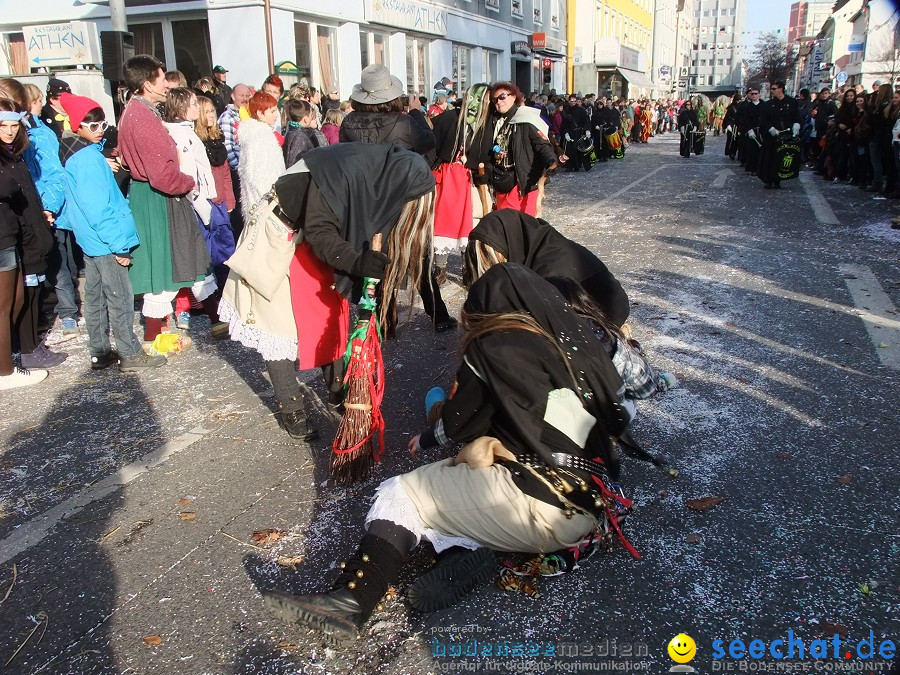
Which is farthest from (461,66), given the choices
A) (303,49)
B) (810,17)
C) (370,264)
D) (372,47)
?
(810,17)

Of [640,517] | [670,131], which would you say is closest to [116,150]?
[640,517]

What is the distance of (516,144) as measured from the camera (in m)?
6.28

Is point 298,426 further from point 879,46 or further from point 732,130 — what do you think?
point 879,46

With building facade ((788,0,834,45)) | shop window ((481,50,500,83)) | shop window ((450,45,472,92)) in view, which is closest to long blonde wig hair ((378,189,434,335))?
shop window ((450,45,472,92))

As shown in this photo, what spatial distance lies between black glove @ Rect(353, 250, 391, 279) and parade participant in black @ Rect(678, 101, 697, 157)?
754 inches

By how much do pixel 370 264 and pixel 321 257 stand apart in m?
0.26

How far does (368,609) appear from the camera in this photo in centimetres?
239

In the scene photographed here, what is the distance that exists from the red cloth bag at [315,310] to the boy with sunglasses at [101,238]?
1.89m

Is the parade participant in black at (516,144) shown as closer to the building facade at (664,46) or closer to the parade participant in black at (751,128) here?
the parade participant in black at (751,128)

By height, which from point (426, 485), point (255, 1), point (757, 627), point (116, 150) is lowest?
point (757, 627)

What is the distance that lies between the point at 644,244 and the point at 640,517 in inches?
237

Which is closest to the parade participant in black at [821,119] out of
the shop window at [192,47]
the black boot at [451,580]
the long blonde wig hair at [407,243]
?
the shop window at [192,47]

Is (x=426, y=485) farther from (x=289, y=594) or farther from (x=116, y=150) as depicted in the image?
(x=116, y=150)

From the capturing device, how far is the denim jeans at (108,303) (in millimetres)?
4848
